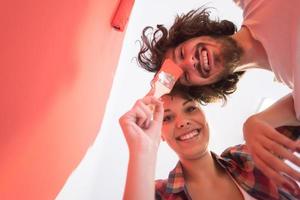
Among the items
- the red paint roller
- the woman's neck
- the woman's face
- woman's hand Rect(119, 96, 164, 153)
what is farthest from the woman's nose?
the red paint roller

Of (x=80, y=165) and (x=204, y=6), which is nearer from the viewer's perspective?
(x=80, y=165)

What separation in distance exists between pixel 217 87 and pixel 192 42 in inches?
10.6

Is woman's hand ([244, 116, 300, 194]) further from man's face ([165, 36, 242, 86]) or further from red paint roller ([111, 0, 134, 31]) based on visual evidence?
red paint roller ([111, 0, 134, 31])

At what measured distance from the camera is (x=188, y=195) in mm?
1003

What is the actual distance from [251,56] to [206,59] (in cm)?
15

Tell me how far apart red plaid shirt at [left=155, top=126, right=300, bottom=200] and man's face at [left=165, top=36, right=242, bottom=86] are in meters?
0.28

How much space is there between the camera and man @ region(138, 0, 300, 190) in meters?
0.62

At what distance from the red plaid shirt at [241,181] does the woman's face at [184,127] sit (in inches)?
3.3

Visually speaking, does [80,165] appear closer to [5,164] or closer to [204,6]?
[5,164]

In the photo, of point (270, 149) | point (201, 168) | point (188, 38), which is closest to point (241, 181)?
point (201, 168)

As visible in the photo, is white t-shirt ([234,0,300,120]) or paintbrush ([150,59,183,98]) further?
paintbrush ([150,59,183,98])

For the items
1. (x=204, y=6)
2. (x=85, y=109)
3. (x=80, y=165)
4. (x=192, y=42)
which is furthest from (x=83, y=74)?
(x=204, y=6)

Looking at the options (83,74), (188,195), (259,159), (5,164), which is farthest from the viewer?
(188,195)

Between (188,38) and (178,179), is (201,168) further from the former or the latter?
→ (188,38)
